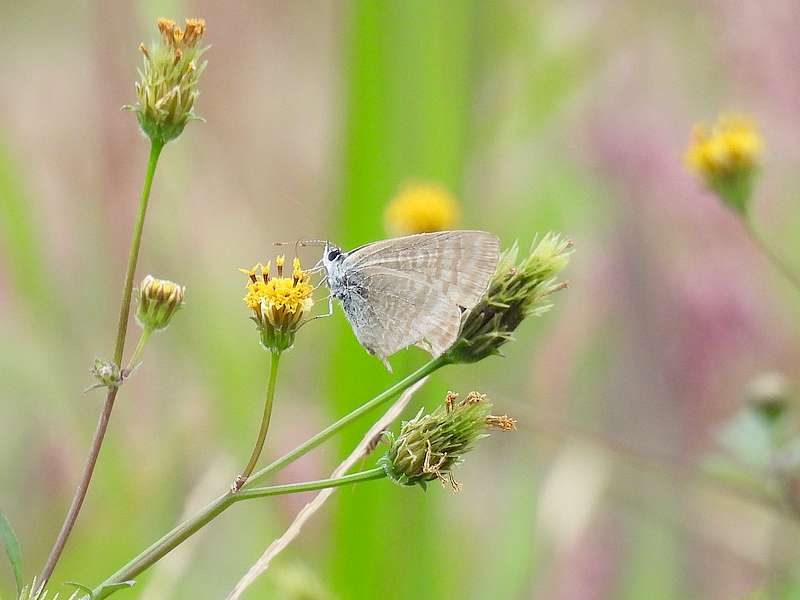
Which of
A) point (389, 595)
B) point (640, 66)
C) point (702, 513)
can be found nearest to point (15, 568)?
point (389, 595)

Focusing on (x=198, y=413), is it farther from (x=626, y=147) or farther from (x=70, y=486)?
(x=626, y=147)

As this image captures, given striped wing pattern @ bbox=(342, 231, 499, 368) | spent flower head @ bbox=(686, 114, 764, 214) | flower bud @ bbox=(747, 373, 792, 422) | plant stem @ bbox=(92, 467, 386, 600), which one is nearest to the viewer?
plant stem @ bbox=(92, 467, 386, 600)

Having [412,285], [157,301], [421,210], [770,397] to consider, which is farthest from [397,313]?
[770,397]

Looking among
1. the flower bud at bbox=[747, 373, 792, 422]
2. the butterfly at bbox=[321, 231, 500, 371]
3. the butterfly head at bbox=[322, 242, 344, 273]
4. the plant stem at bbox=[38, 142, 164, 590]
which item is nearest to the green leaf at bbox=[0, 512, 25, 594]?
the plant stem at bbox=[38, 142, 164, 590]

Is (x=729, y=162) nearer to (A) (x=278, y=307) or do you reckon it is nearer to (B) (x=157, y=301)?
(A) (x=278, y=307)

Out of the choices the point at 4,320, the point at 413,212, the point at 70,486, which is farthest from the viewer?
the point at 4,320

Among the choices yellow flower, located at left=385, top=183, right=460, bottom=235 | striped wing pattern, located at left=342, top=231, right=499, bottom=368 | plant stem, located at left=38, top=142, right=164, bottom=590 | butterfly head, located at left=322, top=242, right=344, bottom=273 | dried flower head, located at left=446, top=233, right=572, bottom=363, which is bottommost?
plant stem, located at left=38, top=142, right=164, bottom=590

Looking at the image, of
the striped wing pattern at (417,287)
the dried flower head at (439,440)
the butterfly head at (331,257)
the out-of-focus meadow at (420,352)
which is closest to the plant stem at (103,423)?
the dried flower head at (439,440)

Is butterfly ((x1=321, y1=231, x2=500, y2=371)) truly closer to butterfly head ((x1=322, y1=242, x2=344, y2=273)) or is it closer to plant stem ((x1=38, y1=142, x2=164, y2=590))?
butterfly head ((x1=322, y1=242, x2=344, y2=273))
